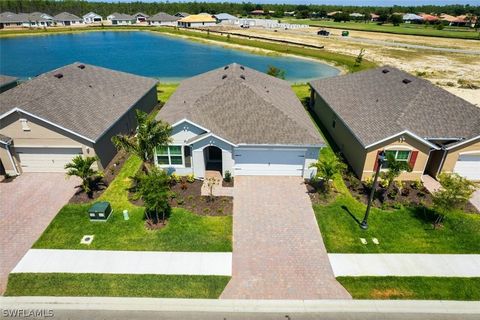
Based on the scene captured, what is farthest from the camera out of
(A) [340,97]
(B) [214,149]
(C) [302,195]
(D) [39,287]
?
(A) [340,97]

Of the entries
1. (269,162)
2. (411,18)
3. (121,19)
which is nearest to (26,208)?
(269,162)

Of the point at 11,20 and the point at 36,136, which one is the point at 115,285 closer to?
the point at 36,136

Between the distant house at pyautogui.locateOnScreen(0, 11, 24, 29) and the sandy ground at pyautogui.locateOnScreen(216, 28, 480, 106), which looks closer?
the sandy ground at pyautogui.locateOnScreen(216, 28, 480, 106)

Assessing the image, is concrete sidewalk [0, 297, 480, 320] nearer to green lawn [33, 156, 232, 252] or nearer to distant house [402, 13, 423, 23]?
green lawn [33, 156, 232, 252]

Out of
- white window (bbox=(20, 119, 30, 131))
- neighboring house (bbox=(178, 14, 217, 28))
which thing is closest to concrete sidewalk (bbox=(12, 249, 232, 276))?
white window (bbox=(20, 119, 30, 131))

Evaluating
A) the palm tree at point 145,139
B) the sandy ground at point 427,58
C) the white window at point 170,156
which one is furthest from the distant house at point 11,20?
the palm tree at point 145,139

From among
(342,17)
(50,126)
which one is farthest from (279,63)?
(342,17)

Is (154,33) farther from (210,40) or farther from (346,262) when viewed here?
(346,262)

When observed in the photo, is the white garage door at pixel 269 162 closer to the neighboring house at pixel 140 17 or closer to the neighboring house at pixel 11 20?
the neighboring house at pixel 11 20
